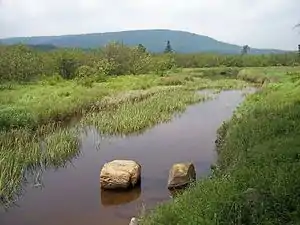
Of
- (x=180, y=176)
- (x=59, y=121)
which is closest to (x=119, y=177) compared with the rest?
(x=180, y=176)

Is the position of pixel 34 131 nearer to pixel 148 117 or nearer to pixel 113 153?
pixel 113 153

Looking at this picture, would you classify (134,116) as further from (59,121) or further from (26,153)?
(26,153)

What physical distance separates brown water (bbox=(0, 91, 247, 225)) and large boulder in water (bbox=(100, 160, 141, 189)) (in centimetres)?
24

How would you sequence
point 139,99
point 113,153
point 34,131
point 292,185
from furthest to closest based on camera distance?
1. point 139,99
2. point 34,131
3. point 113,153
4. point 292,185

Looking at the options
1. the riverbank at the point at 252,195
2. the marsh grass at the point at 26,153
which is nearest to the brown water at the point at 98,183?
the marsh grass at the point at 26,153

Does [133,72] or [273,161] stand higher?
[273,161]

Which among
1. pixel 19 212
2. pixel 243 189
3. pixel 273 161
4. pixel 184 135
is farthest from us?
pixel 184 135

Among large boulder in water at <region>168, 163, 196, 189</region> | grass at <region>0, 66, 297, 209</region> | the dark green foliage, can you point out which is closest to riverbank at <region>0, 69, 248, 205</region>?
grass at <region>0, 66, 297, 209</region>

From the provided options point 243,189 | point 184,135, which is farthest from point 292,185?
point 184,135

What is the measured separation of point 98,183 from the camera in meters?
11.9

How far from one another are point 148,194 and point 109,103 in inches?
582

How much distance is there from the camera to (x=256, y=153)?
8680 mm

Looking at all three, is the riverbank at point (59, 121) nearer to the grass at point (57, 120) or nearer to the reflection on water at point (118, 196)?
the grass at point (57, 120)

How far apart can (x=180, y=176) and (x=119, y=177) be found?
170cm
